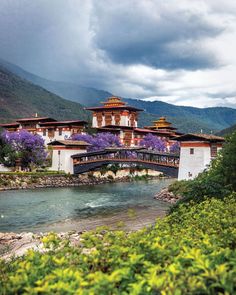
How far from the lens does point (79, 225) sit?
2155 cm

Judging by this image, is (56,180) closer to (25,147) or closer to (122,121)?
(25,147)

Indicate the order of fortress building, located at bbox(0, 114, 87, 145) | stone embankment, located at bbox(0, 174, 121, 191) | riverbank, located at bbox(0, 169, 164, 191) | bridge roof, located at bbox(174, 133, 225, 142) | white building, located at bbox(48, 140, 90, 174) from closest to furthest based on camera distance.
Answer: bridge roof, located at bbox(174, 133, 225, 142), stone embankment, located at bbox(0, 174, 121, 191), riverbank, located at bbox(0, 169, 164, 191), white building, located at bbox(48, 140, 90, 174), fortress building, located at bbox(0, 114, 87, 145)

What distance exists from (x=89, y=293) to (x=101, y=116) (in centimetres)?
8076

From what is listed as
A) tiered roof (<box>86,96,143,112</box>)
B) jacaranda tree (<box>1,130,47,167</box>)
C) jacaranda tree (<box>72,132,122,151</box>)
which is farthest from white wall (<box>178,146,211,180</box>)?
tiered roof (<box>86,96,143,112</box>)

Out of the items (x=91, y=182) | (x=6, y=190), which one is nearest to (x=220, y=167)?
(x=6, y=190)

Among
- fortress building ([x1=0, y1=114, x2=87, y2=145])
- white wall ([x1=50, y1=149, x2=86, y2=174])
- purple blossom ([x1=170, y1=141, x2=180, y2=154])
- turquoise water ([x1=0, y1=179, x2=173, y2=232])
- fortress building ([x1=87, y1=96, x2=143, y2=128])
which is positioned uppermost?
fortress building ([x1=87, y1=96, x2=143, y2=128])

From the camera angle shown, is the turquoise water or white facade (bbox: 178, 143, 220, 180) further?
white facade (bbox: 178, 143, 220, 180)

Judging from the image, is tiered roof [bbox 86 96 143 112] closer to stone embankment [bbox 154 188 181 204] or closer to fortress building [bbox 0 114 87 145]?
fortress building [bbox 0 114 87 145]

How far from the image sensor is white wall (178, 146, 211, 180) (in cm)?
3706

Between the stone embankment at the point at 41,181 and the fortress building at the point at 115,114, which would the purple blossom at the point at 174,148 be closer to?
the fortress building at the point at 115,114

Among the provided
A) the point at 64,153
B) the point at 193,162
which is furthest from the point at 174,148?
the point at 193,162

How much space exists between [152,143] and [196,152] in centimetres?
3862

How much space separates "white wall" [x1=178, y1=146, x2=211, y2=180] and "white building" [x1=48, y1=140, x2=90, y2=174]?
18941mm

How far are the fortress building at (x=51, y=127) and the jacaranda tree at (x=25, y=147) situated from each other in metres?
13.8
